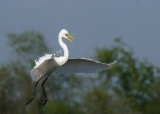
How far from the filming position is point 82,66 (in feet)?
Result: 37.0

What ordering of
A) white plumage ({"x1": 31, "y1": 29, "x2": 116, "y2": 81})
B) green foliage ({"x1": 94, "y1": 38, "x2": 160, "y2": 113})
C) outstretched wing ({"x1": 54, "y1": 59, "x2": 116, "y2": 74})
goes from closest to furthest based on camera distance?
white plumage ({"x1": 31, "y1": 29, "x2": 116, "y2": 81}), outstretched wing ({"x1": 54, "y1": 59, "x2": 116, "y2": 74}), green foliage ({"x1": 94, "y1": 38, "x2": 160, "y2": 113})

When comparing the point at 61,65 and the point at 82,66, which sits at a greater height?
the point at 61,65

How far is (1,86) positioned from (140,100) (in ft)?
27.0

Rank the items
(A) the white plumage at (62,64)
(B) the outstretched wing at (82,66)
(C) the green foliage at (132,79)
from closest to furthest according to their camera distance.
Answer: (A) the white plumage at (62,64)
(B) the outstretched wing at (82,66)
(C) the green foliage at (132,79)

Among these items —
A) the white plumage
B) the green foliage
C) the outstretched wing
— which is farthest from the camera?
the green foliage

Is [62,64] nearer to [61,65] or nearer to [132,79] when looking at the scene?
[61,65]

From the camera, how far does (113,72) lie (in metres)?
27.9

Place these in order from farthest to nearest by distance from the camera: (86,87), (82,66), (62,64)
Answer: (86,87), (82,66), (62,64)

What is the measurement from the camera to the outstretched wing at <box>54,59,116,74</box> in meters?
11.0

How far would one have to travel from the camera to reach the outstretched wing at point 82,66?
10984 mm

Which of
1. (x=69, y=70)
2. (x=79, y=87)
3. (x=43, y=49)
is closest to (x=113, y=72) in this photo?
(x=79, y=87)

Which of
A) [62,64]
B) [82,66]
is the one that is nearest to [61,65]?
[62,64]

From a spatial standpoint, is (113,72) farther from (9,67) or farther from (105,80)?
(9,67)

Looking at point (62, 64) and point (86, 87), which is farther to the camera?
point (86, 87)
